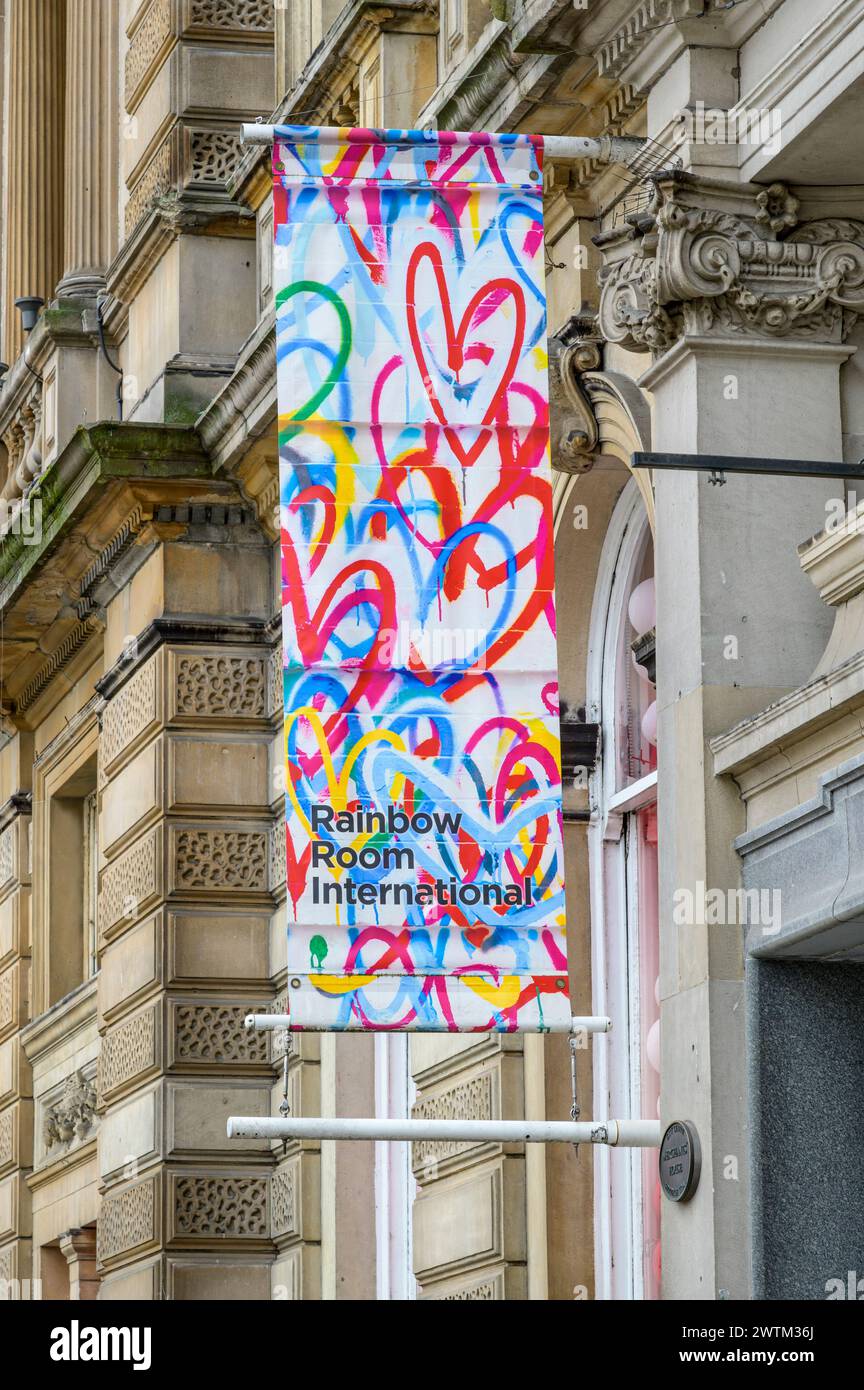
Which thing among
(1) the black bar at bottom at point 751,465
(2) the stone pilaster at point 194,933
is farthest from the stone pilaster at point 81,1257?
(1) the black bar at bottom at point 751,465

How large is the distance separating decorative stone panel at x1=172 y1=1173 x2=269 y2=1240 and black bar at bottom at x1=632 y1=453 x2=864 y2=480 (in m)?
8.16

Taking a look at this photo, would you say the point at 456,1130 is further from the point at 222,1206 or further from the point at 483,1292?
the point at 222,1206

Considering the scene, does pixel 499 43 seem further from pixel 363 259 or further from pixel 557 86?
pixel 363 259

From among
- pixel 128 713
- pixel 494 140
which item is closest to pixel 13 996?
pixel 128 713

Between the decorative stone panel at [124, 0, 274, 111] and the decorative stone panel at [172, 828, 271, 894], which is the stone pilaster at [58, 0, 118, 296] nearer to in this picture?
the decorative stone panel at [124, 0, 274, 111]

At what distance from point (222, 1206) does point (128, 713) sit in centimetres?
335

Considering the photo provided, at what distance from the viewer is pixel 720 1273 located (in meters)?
11.0

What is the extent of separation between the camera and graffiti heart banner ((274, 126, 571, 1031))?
1121cm

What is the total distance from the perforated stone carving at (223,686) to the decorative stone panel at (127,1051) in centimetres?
191

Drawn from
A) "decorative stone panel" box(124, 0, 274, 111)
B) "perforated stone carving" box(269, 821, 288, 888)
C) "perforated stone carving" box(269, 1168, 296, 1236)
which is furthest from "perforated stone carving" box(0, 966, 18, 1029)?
"decorative stone panel" box(124, 0, 274, 111)

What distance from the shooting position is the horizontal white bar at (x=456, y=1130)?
11352mm

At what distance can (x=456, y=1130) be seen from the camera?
11375mm

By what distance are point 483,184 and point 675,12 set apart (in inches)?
39.4
